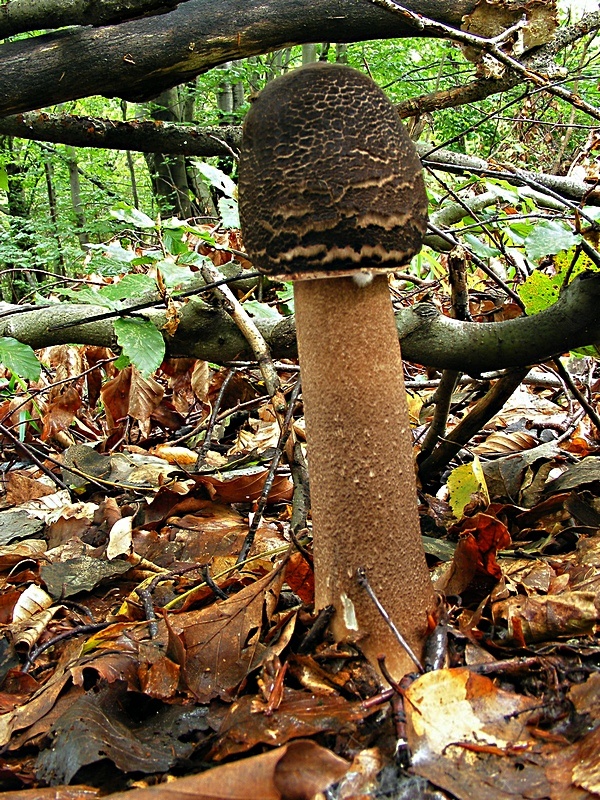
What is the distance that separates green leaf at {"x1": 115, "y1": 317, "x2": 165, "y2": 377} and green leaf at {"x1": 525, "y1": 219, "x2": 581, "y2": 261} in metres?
1.42

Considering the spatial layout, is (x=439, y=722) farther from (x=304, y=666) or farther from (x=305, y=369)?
(x=305, y=369)

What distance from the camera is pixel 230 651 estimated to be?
2227 millimetres

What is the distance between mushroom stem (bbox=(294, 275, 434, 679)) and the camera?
1.99m

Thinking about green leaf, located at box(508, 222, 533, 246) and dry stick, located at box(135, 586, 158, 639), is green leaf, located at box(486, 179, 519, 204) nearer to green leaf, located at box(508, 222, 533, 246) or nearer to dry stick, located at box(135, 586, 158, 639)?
green leaf, located at box(508, 222, 533, 246)

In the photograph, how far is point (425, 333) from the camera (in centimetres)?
309

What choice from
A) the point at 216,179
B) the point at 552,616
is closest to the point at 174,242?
the point at 216,179

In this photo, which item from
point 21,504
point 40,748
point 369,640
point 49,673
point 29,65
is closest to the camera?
point 40,748

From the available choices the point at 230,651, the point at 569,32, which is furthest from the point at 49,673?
the point at 569,32

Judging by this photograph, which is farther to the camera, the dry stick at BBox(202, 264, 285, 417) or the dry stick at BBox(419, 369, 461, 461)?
the dry stick at BBox(419, 369, 461, 461)

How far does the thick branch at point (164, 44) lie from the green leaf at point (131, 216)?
1.81 feet

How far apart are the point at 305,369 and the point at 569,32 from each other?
237 centimetres

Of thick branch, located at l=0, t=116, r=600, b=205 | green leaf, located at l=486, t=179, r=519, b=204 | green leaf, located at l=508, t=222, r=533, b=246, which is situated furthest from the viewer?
thick branch, located at l=0, t=116, r=600, b=205

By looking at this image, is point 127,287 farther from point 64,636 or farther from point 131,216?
point 64,636

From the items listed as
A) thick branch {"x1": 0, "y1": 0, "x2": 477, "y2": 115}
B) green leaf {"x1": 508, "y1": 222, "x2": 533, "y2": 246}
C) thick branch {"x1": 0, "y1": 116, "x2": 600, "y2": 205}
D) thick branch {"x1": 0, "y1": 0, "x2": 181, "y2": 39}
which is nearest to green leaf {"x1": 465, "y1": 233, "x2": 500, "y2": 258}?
green leaf {"x1": 508, "y1": 222, "x2": 533, "y2": 246}
